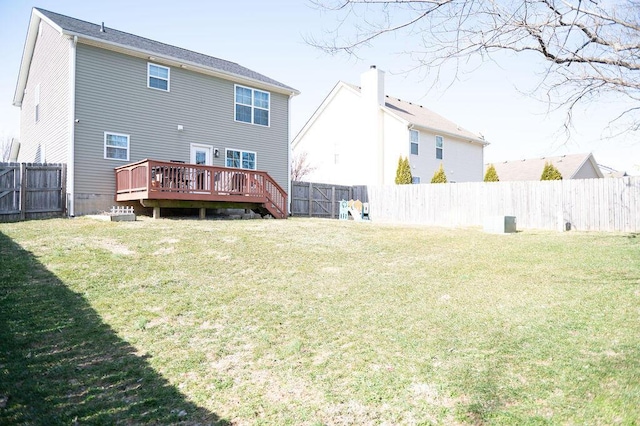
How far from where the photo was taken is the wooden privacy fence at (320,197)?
63.5 ft

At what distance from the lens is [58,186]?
12.6m

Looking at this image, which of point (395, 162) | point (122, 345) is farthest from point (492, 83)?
point (395, 162)

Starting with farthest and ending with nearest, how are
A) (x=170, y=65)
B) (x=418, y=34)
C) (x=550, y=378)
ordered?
(x=170, y=65) < (x=418, y=34) < (x=550, y=378)

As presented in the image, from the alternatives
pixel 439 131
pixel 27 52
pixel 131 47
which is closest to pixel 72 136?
pixel 131 47

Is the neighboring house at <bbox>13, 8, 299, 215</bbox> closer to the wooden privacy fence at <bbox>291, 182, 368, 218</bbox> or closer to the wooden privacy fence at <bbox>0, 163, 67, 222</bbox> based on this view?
the wooden privacy fence at <bbox>0, 163, 67, 222</bbox>

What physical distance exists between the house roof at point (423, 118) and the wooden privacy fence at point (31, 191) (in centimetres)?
1711

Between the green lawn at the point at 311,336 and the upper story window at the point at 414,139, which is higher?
the upper story window at the point at 414,139

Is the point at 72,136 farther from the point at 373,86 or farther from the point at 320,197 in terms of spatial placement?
the point at 373,86

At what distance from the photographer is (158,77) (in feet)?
48.5

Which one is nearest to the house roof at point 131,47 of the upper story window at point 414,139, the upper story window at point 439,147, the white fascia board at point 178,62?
the white fascia board at point 178,62

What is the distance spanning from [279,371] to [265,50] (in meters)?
8.42

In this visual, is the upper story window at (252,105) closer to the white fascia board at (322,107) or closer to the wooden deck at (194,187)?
the wooden deck at (194,187)

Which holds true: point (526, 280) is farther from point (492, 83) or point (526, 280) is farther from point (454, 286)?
point (492, 83)

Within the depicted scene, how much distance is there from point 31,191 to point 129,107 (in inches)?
157
